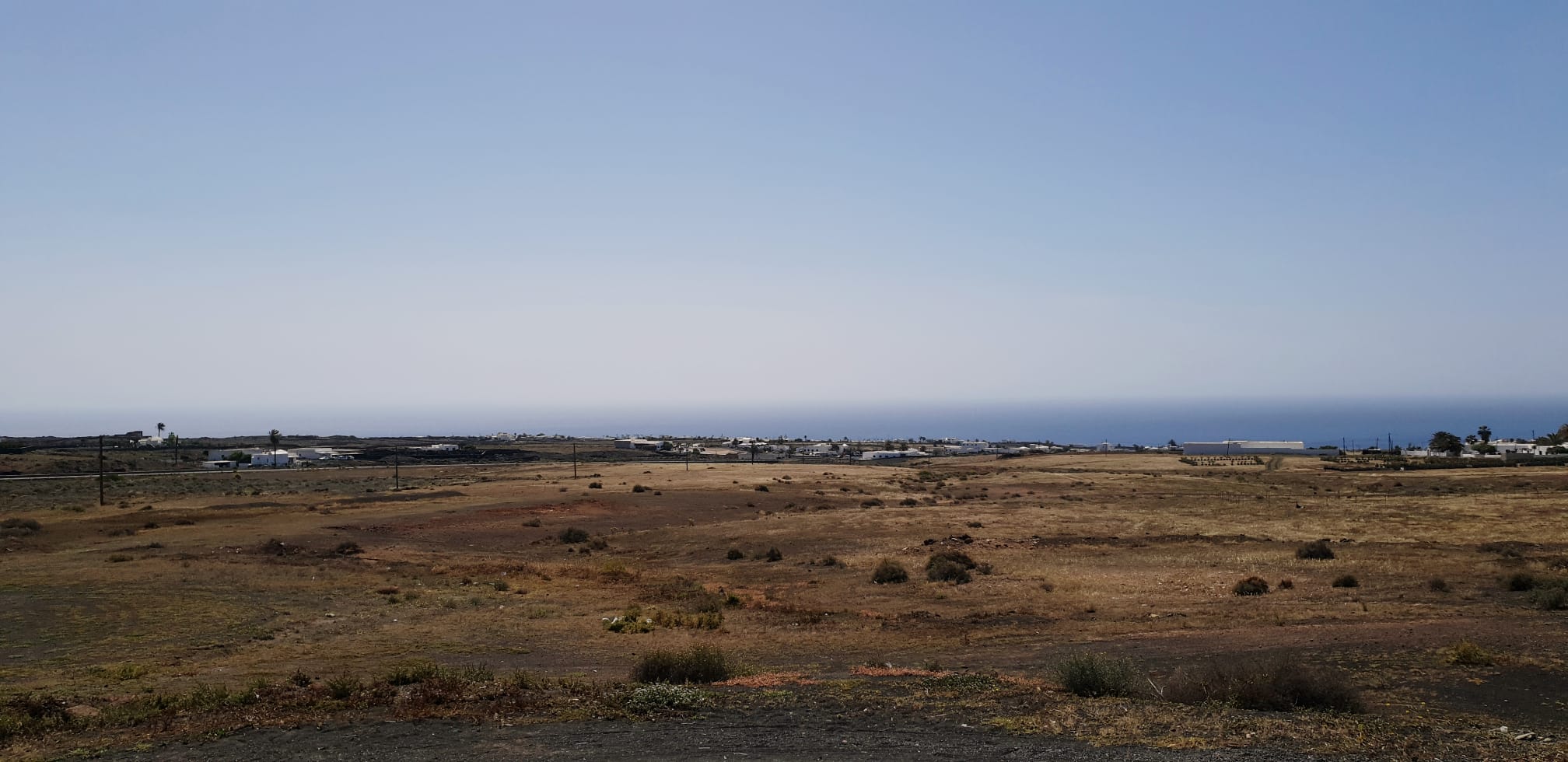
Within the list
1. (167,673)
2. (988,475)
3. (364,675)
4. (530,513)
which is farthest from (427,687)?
(988,475)

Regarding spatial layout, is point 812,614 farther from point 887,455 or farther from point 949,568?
point 887,455

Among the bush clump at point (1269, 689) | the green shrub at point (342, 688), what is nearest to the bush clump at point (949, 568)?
the bush clump at point (1269, 689)

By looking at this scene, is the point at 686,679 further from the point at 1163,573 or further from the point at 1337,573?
the point at 1337,573

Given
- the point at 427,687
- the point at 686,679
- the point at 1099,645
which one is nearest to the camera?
the point at 427,687

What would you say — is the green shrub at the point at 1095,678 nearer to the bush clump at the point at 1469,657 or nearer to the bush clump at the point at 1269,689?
the bush clump at the point at 1269,689

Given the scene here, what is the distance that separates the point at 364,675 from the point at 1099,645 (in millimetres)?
13762

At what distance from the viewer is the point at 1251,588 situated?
24422 mm

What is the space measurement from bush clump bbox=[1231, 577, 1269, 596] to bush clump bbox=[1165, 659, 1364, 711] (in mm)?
11546

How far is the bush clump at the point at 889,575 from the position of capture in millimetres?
28875

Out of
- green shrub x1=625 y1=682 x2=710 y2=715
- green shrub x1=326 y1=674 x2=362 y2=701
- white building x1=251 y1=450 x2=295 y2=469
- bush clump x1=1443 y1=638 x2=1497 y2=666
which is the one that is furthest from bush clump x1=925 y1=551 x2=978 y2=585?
white building x1=251 y1=450 x2=295 y2=469

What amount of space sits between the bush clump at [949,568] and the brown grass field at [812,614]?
43 centimetres

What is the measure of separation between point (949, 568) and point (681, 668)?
15685 mm

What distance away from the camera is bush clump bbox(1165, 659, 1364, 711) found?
12.5 metres

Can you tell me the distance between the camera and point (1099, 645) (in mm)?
17938
